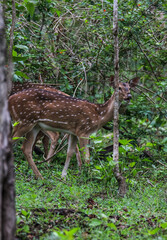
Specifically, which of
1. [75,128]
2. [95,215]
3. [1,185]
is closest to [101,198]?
[95,215]

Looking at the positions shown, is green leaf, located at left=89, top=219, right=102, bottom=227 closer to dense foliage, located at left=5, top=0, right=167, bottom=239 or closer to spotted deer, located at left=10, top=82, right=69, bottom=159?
dense foliage, located at left=5, top=0, right=167, bottom=239

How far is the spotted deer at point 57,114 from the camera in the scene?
6.79 meters

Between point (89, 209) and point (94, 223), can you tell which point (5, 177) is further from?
point (89, 209)

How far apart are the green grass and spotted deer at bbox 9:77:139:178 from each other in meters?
0.94

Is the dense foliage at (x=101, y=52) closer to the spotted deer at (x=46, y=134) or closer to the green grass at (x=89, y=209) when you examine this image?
the spotted deer at (x=46, y=134)

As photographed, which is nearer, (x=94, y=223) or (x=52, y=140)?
(x=94, y=223)

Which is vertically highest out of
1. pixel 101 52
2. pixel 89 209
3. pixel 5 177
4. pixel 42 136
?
pixel 101 52

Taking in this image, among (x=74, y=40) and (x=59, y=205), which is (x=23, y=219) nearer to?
(x=59, y=205)

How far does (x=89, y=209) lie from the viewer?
4.39 m

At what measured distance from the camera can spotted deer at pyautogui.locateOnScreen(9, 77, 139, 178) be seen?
22.3 ft

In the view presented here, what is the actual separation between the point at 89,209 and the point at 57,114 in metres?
3.05

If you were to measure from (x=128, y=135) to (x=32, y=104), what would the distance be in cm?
255

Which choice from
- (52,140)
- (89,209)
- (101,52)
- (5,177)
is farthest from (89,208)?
(101,52)

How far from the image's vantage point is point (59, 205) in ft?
14.3
